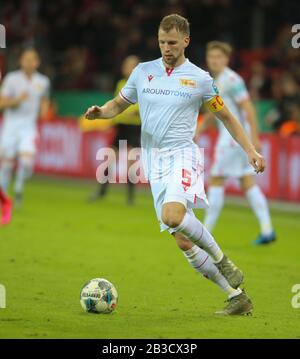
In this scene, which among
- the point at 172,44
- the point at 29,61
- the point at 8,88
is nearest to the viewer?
the point at 172,44

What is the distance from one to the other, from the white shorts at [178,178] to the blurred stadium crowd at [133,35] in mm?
11587

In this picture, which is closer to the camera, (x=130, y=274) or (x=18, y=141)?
(x=130, y=274)

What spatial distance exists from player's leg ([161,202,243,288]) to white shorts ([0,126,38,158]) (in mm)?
9265

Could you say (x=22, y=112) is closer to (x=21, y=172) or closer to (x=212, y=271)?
(x=21, y=172)

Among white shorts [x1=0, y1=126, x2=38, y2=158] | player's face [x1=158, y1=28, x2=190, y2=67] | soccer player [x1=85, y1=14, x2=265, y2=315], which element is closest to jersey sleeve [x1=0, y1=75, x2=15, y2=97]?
white shorts [x1=0, y1=126, x2=38, y2=158]

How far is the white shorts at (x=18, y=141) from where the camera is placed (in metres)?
17.0

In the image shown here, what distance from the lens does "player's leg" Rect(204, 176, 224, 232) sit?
12008 millimetres

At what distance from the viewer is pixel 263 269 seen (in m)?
11.0

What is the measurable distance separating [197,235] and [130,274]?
263 centimetres

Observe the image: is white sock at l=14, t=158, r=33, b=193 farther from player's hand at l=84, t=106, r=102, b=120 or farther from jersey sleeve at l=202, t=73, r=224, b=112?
jersey sleeve at l=202, t=73, r=224, b=112

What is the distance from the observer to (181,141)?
8.24 m

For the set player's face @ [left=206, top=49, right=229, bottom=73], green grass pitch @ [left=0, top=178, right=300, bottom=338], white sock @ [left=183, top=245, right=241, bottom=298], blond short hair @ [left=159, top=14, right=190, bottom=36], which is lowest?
green grass pitch @ [left=0, top=178, right=300, bottom=338]

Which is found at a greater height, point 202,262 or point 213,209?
point 213,209

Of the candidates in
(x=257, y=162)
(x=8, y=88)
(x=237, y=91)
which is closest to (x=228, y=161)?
(x=237, y=91)
